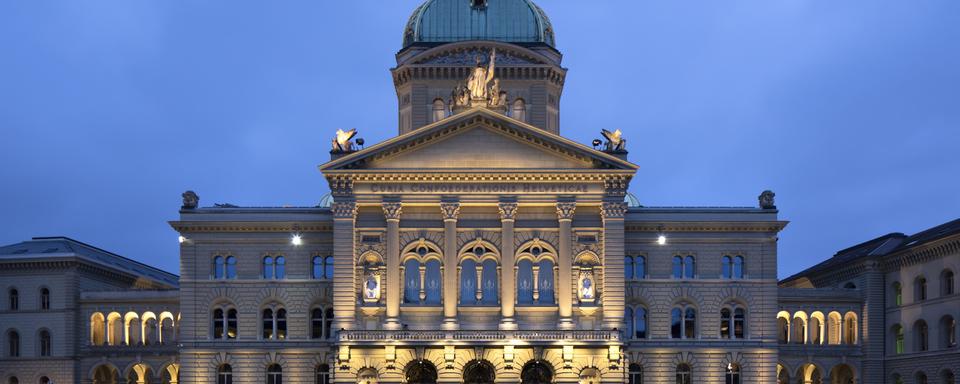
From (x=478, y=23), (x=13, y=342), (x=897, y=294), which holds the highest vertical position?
(x=478, y=23)

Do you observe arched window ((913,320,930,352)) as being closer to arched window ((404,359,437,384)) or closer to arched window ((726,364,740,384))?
arched window ((726,364,740,384))

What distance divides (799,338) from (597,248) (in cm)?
2277

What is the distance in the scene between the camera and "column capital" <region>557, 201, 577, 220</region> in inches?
3994

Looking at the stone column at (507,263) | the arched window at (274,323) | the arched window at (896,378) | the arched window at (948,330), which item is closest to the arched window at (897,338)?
the arched window at (896,378)

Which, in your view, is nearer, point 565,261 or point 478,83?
point 565,261

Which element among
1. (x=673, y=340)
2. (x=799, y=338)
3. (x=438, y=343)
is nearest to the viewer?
(x=438, y=343)

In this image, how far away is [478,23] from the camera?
11888cm

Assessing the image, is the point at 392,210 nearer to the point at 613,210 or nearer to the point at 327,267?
the point at 327,267

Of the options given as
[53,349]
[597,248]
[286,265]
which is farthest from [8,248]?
[597,248]

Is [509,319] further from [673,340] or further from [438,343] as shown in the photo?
[673,340]

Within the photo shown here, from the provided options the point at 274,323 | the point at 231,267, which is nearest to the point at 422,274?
the point at 274,323

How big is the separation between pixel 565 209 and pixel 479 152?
7.32m

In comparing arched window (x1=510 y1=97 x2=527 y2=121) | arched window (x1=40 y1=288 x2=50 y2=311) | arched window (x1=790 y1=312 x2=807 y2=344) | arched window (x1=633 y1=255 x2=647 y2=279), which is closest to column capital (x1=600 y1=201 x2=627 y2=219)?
A: arched window (x1=633 y1=255 x2=647 y2=279)

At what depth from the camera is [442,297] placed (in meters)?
102
